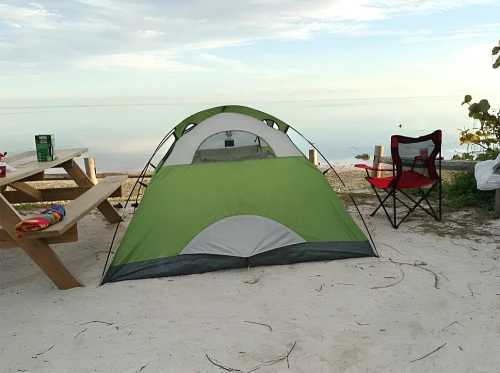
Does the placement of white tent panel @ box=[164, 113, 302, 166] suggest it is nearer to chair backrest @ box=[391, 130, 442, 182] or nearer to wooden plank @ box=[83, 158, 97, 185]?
chair backrest @ box=[391, 130, 442, 182]

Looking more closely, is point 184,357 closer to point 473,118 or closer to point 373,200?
point 373,200

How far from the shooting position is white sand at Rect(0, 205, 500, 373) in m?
2.70

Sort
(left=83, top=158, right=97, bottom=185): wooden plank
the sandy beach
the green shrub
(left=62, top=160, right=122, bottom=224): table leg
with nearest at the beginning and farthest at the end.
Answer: the sandy beach, (left=62, top=160, right=122, bottom=224): table leg, the green shrub, (left=83, top=158, right=97, bottom=185): wooden plank

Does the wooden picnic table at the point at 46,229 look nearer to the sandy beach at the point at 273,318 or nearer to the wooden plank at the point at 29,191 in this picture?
the sandy beach at the point at 273,318

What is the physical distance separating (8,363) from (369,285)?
246cm

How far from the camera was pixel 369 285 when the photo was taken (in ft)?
12.0

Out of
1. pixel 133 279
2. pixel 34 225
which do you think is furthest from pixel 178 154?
pixel 34 225

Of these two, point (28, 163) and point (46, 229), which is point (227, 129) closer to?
point (46, 229)

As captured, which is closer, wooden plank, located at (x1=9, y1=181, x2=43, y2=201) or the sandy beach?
the sandy beach

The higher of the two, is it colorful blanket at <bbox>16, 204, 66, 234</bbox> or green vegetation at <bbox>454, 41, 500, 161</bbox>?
green vegetation at <bbox>454, 41, 500, 161</bbox>

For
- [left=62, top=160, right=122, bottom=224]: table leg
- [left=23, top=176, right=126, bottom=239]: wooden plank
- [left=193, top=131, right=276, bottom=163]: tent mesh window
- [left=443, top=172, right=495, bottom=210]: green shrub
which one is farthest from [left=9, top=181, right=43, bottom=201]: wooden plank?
[left=443, top=172, right=495, bottom=210]: green shrub

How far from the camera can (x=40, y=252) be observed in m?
3.64

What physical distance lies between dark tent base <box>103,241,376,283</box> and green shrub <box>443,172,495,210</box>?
7.89ft

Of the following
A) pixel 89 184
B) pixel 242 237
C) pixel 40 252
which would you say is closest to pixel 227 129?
pixel 242 237
